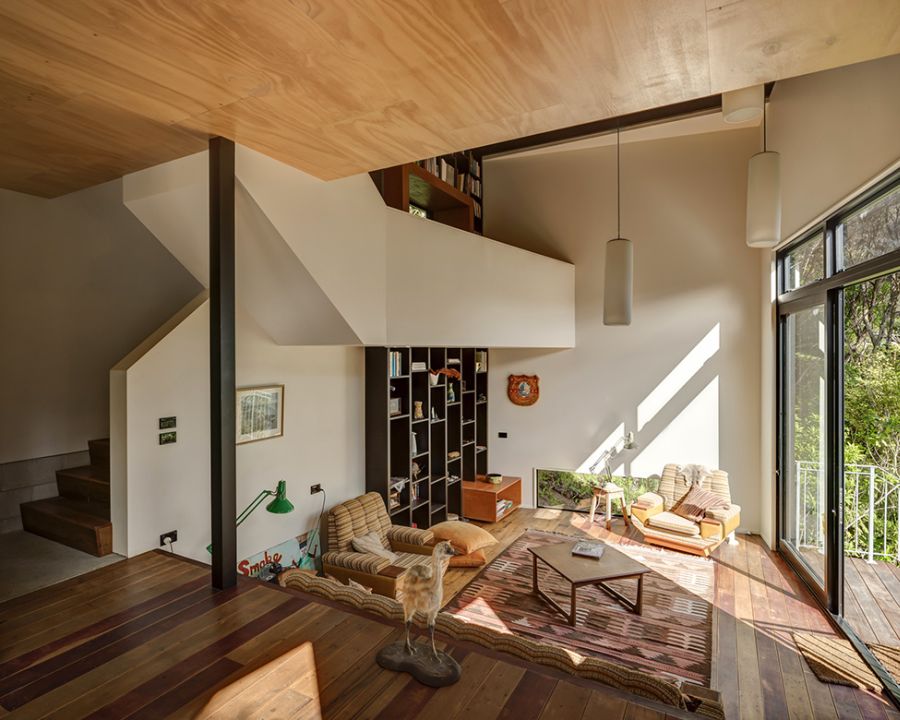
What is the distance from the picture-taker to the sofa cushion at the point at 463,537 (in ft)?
18.1

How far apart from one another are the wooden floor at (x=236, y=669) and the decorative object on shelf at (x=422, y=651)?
0.12ft

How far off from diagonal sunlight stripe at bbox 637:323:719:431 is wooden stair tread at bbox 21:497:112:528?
245 inches

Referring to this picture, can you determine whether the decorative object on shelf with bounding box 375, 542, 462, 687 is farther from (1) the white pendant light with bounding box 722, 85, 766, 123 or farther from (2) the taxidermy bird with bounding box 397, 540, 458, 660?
(1) the white pendant light with bounding box 722, 85, 766, 123

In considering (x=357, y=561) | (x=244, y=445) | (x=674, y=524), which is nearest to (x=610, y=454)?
(x=674, y=524)

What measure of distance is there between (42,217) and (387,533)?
3953mm

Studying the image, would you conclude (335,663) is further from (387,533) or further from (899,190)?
(899,190)

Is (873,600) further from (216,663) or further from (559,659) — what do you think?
(216,663)

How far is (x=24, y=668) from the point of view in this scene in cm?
193

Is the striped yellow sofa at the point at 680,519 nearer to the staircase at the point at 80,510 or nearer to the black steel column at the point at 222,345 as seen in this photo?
the black steel column at the point at 222,345

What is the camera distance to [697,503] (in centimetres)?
622

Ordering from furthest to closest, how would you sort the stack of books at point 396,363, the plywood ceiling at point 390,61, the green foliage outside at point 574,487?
the green foliage outside at point 574,487
the stack of books at point 396,363
the plywood ceiling at point 390,61

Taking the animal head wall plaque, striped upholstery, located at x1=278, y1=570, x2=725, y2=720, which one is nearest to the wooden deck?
striped upholstery, located at x1=278, y1=570, x2=725, y2=720

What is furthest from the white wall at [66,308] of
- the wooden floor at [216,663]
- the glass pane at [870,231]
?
the glass pane at [870,231]

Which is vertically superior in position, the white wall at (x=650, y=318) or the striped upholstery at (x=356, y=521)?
the white wall at (x=650, y=318)
